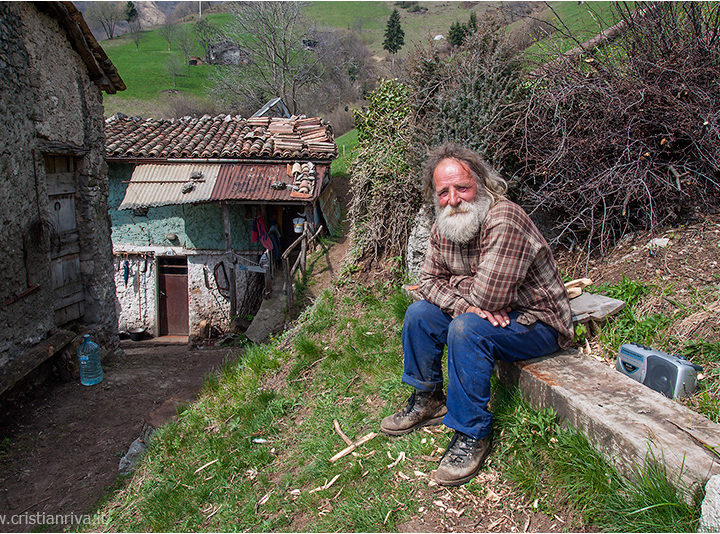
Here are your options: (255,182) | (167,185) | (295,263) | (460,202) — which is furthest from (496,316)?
(167,185)

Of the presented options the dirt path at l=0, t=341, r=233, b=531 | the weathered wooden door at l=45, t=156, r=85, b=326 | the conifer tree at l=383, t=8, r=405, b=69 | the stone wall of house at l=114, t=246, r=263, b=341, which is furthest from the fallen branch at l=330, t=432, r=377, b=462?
the conifer tree at l=383, t=8, r=405, b=69

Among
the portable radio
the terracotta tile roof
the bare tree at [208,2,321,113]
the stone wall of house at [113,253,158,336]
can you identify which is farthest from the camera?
the bare tree at [208,2,321,113]

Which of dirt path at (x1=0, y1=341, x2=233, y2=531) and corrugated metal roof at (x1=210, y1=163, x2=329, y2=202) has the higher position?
corrugated metal roof at (x1=210, y1=163, x2=329, y2=202)

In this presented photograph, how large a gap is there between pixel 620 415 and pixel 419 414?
123 centimetres

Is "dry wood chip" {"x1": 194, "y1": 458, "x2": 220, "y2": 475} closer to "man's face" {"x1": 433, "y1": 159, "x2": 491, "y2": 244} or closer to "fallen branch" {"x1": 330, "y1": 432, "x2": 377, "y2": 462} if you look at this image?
"fallen branch" {"x1": 330, "y1": 432, "x2": 377, "y2": 462}

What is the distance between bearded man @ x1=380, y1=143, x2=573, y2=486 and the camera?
8.67 feet

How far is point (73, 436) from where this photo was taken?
599 centimetres

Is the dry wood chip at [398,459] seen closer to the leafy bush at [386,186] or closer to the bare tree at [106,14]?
the leafy bush at [386,186]

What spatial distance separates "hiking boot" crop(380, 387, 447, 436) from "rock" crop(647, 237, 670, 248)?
2.29 m

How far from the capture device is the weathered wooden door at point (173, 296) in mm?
15609

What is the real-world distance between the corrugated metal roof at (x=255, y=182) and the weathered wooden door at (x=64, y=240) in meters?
5.08

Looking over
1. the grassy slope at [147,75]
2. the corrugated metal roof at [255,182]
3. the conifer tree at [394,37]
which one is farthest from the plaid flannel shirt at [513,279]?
the conifer tree at [394,37]

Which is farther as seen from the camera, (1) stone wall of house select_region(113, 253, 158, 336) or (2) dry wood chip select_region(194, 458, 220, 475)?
(1) stone wall of house select_region(113, 253, 158, 336)

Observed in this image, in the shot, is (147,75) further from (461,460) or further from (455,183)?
(461,460)
